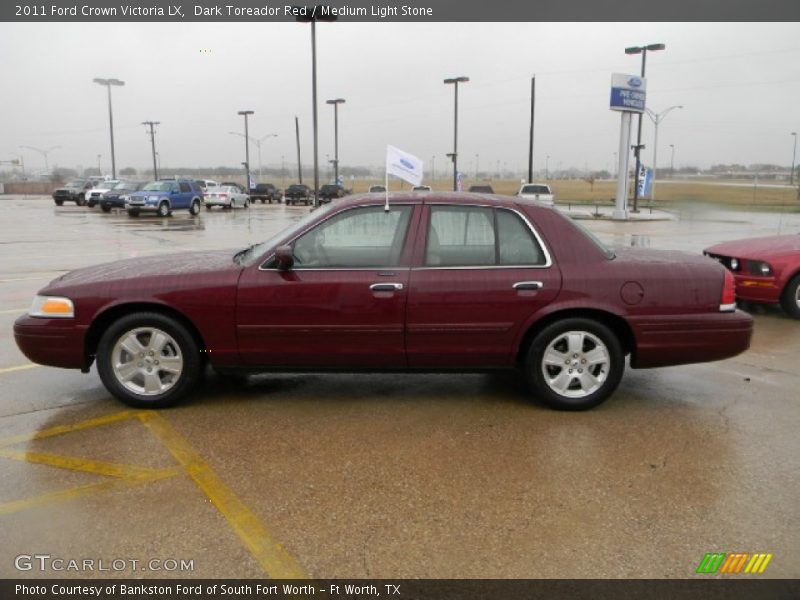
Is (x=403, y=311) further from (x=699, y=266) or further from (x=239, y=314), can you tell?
(x=699, y=266)

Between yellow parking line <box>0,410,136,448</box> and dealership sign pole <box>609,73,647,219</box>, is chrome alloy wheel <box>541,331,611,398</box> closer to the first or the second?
yellow parking line <box>0,410,136,448</box>

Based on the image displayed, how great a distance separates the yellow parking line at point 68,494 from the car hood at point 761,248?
752 centimetres

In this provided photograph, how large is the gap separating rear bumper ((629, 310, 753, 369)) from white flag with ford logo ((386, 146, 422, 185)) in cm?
216

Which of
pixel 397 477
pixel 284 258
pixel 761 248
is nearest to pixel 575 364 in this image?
pixel 397 477

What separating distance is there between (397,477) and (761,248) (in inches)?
269

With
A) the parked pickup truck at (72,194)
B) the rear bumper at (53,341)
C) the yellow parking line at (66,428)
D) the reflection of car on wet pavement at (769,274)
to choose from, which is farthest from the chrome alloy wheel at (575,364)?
the parked pickup truck at (72,194)

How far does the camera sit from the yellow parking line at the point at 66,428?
413cm

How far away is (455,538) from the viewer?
303cm

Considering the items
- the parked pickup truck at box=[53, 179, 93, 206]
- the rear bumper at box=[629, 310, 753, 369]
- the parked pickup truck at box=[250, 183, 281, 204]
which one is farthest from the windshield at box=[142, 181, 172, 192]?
the rear bumper at box=[629, 310, 753, 369]

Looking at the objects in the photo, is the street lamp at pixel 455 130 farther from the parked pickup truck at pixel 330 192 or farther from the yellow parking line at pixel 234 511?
the yellow parking line at pixel 234 511

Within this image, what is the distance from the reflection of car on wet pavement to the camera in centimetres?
798

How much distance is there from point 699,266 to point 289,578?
3665 millimetres
